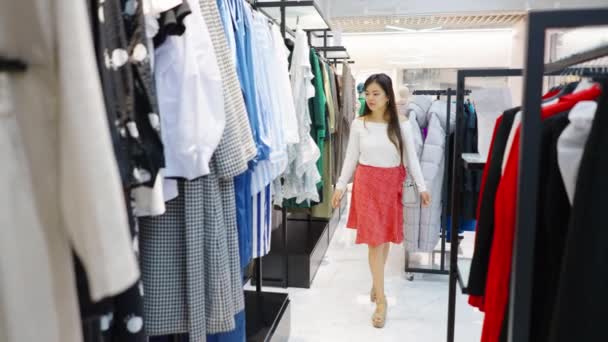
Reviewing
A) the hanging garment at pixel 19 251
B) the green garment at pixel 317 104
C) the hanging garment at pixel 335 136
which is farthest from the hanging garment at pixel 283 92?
the hanging garment at pixel 335 136

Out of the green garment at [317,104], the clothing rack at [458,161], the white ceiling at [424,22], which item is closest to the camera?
the clothing rack at [458,161]

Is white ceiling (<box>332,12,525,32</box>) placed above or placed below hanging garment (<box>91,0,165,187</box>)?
A: above

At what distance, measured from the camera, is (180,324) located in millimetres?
1293

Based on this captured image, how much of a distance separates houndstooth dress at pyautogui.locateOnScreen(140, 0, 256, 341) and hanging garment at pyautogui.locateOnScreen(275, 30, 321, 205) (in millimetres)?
1346

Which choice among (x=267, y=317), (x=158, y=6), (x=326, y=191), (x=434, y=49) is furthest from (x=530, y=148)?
(x=434, y=49)

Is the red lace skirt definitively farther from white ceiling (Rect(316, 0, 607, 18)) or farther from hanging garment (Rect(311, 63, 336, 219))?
white ceiling (Rect(316, 0, 607, 18))

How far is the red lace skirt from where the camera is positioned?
2.83m

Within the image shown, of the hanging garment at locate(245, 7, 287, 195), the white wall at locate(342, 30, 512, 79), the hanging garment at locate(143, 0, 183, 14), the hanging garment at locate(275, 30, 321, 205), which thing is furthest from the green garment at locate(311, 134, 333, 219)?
the white wall at locate(342, 30, 512, 79)

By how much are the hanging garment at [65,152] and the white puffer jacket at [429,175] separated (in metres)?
2.91

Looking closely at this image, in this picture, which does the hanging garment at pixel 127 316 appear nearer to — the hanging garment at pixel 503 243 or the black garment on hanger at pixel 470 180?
the hanging garment at pixel 503 243

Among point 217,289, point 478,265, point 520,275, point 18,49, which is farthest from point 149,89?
point 478,265

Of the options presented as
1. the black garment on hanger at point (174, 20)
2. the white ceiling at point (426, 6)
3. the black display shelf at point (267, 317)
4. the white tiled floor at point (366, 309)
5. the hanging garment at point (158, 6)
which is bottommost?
the white tiled floor at point (366, 309)

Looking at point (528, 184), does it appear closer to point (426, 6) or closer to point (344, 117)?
point (344, 117)

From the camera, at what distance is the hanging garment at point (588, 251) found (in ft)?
2.54
